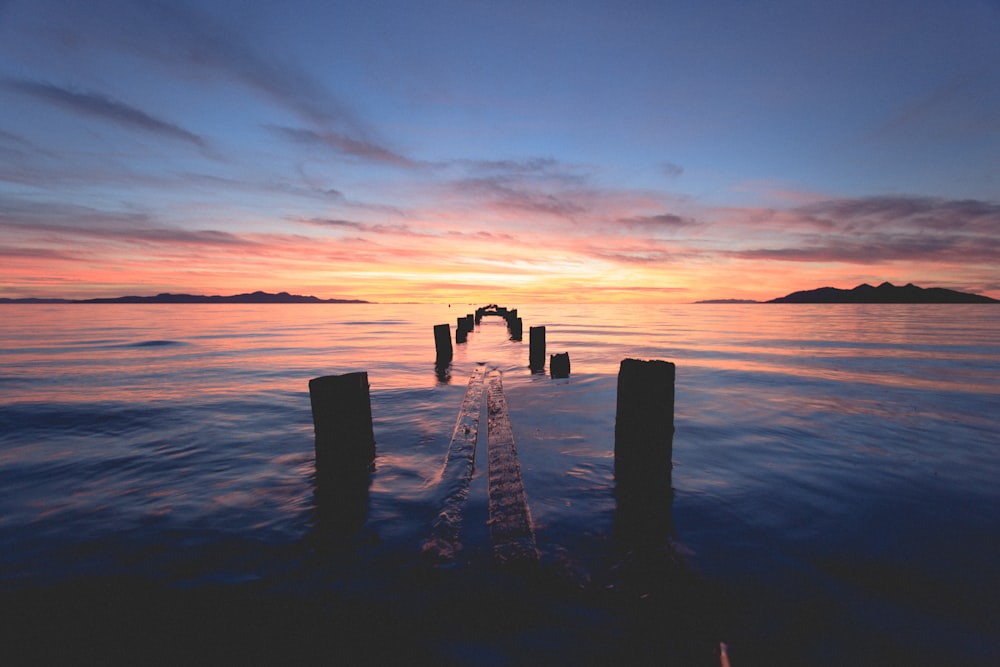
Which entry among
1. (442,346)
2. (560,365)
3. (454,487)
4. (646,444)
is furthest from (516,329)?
(646,444)

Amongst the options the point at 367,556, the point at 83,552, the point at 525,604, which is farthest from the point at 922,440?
the point at 83,552

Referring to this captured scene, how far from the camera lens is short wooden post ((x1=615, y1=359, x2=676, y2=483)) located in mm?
4203

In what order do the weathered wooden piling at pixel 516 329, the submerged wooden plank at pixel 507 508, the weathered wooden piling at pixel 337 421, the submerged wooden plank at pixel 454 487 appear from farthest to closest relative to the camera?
the weathered wooden piling at pixel 516 329 → the weathered wooden piling at pixel 337 421 → the submerged wooden plank at pixel 454 487 → the submerged wooden plank at pixel 507 508

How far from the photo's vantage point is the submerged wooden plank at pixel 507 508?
3.29 m

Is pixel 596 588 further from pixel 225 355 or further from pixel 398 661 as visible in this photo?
pixel 225 355

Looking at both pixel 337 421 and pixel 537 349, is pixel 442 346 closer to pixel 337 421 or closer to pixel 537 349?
pixel 537 349

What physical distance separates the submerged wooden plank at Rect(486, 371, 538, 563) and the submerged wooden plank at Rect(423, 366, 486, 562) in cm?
32

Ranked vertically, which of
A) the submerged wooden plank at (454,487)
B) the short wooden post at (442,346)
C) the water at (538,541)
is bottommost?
the water at (538,541)

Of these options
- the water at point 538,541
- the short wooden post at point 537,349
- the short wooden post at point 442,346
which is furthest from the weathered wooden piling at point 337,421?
the short wooden post at point 442,346

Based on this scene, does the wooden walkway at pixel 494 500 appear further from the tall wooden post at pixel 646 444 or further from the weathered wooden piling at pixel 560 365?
the weathered wooden piling at pixel 560 365

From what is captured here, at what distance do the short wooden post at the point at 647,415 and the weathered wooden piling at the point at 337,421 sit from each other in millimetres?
2880

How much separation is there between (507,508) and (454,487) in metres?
1.02

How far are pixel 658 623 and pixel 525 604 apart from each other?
0.87 m

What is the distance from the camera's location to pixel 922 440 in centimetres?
720
